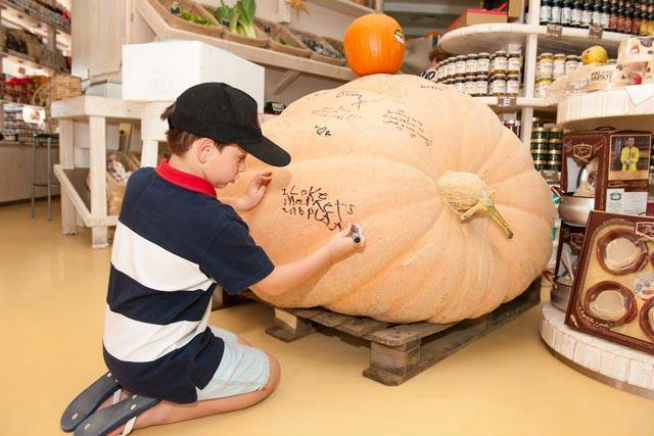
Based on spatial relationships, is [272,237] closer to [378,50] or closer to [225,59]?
[378,50]

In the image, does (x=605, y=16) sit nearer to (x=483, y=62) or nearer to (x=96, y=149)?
(x=483, y=62)

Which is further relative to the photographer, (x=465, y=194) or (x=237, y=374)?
(x=465, y=194)

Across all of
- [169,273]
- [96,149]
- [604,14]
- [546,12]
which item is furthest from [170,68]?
[604,14]

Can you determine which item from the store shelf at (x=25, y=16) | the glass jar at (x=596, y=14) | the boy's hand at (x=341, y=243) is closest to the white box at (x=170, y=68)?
the boy's hand at (x=341, y=243)

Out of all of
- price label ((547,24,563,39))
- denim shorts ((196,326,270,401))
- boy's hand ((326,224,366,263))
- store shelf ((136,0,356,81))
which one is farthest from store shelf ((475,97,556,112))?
denim shorts ((196,326,270,401))

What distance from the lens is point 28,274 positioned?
7.84ft

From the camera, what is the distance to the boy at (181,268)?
1056mm

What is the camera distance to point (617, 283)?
146 cm

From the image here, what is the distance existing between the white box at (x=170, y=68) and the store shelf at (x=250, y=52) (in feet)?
2.29

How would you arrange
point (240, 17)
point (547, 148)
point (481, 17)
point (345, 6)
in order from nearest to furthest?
point (547, 148) → point (481, 17) → point (240, 17) → point (345, 6)

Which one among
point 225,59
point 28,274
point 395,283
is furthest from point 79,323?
point 225,59

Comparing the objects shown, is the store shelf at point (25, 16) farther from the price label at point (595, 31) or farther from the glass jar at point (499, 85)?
the price label at point (595, 31)

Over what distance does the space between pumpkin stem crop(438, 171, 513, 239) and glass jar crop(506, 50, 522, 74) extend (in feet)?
7.17

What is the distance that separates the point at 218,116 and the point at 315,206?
1.44 feet
